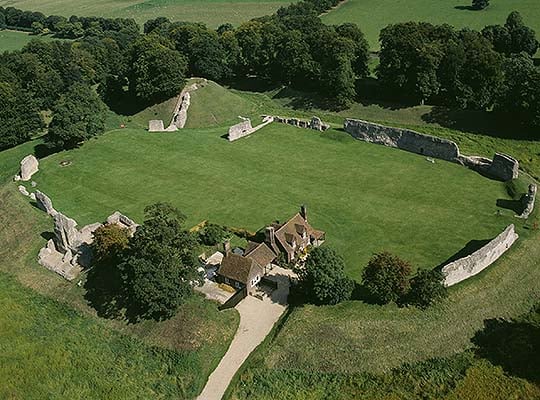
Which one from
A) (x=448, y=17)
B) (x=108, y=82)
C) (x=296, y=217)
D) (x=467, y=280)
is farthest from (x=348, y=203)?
(x=448, y=17)

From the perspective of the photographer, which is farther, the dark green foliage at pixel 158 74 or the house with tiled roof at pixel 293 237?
the dark green foliage at pixel 158 74

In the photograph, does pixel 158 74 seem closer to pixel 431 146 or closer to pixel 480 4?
pixel 431 146

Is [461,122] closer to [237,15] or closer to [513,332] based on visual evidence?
[513,332]

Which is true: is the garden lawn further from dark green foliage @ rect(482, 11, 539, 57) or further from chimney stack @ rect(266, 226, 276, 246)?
dark green foliage @ rect(482, 11, 539, 57)

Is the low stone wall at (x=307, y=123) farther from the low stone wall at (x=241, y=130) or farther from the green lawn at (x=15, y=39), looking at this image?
the green lawn at (x=15, y=39)

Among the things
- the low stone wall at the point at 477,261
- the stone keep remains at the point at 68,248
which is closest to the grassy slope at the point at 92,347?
the stone keep remains at the point at 68,248

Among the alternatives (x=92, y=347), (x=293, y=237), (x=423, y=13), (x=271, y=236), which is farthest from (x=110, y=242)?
(x=423, y=13)
